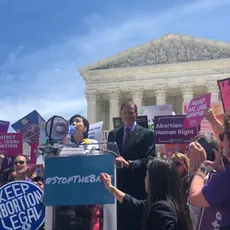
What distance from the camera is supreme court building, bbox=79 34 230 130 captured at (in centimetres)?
4056

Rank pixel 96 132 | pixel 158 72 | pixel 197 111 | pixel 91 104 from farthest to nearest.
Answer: pixel 91 104 → pixel 158 72 → pixel 96 132 → pixel 197 111

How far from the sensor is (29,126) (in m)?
10.9

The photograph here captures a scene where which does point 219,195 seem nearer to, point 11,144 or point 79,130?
point 79,130

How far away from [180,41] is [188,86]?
5.23 meters

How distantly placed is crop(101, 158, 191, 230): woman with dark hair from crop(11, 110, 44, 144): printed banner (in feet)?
25.7

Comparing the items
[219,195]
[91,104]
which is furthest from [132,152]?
[91,104]

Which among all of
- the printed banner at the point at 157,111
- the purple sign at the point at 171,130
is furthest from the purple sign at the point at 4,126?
the printed banner at the point at 157,111

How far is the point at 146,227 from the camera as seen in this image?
299 cm

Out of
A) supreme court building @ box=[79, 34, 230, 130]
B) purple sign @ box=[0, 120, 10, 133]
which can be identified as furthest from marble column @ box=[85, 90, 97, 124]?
purple sign @ box=[0, 120, 10, 133]

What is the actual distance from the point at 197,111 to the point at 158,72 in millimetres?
34249

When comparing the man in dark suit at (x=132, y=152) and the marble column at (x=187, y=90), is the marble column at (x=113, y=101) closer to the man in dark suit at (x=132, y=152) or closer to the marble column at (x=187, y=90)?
the marble column at (x=187, y=90)

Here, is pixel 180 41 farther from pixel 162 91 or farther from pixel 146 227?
pixel 146 227

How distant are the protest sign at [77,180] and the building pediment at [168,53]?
39.3 meters

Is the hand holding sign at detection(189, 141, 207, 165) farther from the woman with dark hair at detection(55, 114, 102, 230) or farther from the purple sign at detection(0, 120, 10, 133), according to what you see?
the purple sign at detection(0, 120, 10, 133)
